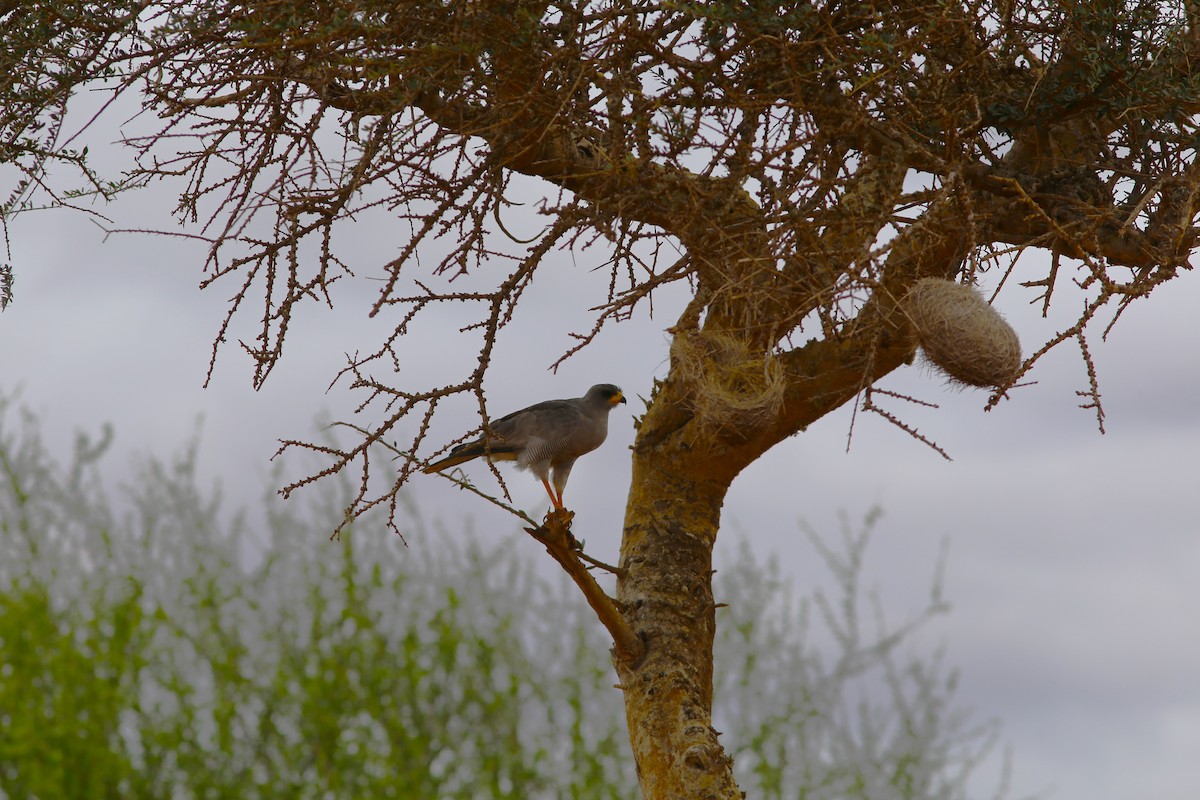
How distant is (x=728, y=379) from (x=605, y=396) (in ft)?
4.06

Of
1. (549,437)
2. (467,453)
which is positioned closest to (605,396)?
(549,437)

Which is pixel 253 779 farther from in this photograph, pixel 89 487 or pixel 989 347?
pixel 989 347

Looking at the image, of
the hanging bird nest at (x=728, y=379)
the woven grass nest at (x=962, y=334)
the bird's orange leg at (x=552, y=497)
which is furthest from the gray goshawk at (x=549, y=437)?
the woven grass nest at (x=962, y=334)

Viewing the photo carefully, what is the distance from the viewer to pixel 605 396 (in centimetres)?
512

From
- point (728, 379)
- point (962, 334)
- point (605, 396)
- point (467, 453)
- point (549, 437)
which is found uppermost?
point (605, 396)

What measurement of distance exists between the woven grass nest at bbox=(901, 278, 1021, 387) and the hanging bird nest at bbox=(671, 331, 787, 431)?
0.47m

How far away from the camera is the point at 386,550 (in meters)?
5.58

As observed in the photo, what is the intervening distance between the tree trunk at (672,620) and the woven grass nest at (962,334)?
3.90 ft

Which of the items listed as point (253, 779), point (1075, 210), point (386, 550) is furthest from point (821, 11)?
point (253, 779)

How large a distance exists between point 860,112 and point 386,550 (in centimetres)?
330

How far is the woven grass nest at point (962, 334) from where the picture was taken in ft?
11.4

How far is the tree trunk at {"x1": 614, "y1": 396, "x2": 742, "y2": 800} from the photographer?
155 inches

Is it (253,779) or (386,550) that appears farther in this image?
(386,550)

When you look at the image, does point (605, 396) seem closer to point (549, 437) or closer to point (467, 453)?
point (549, 437)
